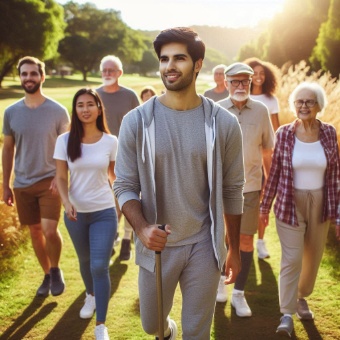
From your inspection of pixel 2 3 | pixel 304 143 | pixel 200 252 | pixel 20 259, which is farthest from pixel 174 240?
pixel 2 3

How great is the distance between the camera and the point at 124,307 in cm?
507

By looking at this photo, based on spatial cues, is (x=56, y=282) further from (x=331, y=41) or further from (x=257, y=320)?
(x=331, y=41)

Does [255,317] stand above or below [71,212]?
below

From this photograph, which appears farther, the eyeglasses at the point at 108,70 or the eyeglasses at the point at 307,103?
the eyeglasses at the point at 108,70

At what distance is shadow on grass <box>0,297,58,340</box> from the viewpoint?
4507 millimetres

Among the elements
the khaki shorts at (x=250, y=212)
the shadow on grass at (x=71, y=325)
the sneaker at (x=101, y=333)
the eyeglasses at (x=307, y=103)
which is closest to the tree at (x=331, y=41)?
the khaki shorts at (x=250, y=212)

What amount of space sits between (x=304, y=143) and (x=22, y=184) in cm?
298

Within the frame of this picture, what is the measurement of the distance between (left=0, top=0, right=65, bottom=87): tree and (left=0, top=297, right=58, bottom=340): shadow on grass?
28172 millimetres

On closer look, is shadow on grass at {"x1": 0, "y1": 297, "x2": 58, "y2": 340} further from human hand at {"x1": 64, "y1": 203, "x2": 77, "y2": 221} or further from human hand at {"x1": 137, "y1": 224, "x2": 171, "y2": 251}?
human hand at {"x1": 137, "y1": 224, "x2": 171, "y2": 251}

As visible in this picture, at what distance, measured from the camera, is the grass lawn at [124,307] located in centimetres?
451

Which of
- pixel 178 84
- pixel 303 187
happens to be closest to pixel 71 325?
pixel 303 187

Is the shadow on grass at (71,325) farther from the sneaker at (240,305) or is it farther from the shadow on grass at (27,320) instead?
the sneaker at (240,305)

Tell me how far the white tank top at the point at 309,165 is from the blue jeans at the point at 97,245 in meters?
1.73

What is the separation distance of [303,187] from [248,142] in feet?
2.53
